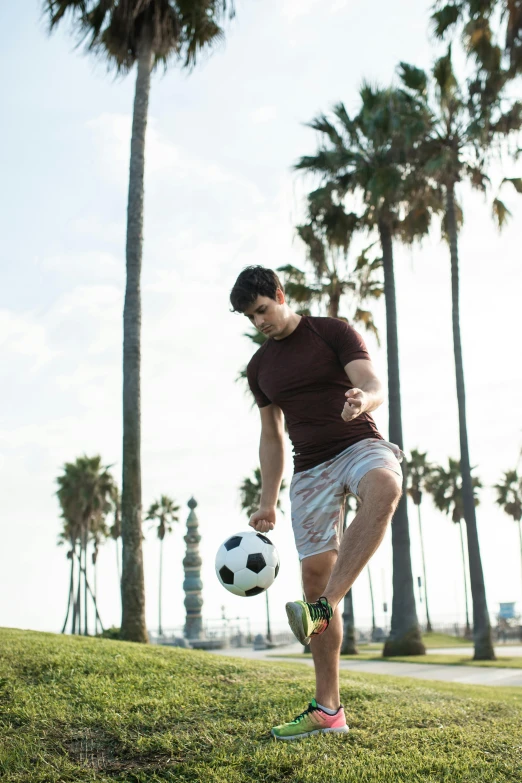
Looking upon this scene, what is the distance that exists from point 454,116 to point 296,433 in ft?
64.3

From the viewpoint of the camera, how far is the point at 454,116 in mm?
21516

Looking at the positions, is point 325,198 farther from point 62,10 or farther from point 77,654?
point 77,654

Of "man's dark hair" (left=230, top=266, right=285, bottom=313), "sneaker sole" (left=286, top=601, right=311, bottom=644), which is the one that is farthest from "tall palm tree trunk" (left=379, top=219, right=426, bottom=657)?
"sneaker sole" (left=286, top=601, right=311, bottom=644)

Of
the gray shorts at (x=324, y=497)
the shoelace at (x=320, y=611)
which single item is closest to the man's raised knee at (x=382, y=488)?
the gray shorts at (x=324, y=497)

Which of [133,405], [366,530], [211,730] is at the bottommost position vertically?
[211,730]

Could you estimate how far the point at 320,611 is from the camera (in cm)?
364

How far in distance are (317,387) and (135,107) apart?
45.4ft

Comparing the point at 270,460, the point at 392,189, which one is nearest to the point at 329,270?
the point at 392,189

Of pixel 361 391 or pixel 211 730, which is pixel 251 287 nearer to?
pixel 361 391

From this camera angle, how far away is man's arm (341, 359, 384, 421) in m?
3.61

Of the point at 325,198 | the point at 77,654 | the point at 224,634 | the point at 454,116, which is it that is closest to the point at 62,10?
the point at 325,198

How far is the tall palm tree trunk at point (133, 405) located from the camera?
13.9 m

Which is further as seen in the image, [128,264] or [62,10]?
[62,10]

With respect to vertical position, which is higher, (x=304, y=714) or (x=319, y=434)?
(x=319, y=434)
